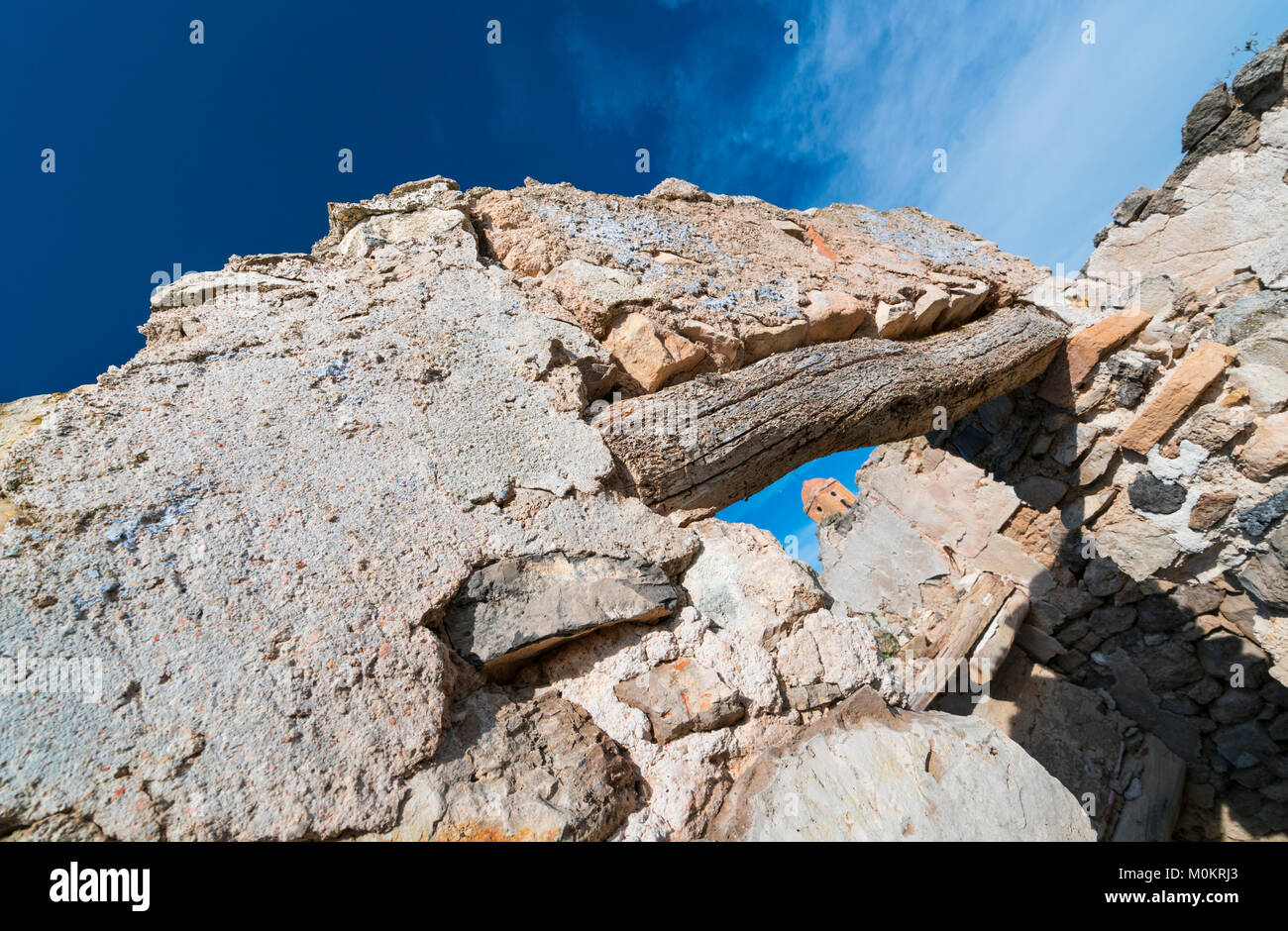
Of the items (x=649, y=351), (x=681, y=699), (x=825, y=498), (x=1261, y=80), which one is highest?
(x=1261, y=80)

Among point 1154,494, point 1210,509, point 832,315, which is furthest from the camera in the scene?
point 1154,494

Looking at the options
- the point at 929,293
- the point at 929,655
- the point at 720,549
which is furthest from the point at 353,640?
the point at 929,655

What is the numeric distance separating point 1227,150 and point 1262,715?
3.55 m

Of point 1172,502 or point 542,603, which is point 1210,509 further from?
point 542,603

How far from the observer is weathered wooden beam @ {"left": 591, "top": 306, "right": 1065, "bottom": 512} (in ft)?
6.69

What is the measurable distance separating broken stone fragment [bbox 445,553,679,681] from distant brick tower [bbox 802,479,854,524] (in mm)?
4382

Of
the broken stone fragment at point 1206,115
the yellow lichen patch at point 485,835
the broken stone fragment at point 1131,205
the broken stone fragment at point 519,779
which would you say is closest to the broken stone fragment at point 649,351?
the broken stone fragment at point 519,779

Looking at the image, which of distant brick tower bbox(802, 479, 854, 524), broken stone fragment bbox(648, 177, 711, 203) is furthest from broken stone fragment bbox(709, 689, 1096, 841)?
distant brick tower bbox(802, 479, 854, 524)

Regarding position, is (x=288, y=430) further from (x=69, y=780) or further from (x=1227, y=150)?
(x=1227, y=150)

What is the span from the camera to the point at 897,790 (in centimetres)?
139
